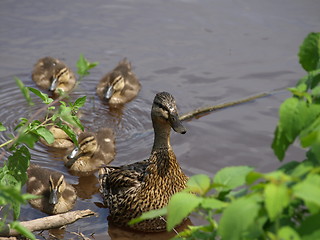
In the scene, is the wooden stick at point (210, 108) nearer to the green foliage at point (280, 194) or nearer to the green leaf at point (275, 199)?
the green foliage at point (280, 194)

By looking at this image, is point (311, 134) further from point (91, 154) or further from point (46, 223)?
point (91, 154)

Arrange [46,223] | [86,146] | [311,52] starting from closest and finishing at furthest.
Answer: [311,52] → [46,223] → [86,146]

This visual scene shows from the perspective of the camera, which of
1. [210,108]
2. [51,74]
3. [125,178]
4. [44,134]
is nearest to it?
[44,134]

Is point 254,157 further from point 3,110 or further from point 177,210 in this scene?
point 177,210

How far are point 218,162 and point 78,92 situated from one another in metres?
2.13

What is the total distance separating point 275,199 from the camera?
5.22 ft

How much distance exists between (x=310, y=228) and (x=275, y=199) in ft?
0.60

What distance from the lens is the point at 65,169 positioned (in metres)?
5.68

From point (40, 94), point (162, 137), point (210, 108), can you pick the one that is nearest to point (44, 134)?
point (40, 94)

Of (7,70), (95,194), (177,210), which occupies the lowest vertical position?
(95,194)

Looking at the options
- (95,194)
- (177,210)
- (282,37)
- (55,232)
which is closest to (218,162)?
(95,194)

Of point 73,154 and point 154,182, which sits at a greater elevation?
point 154,182

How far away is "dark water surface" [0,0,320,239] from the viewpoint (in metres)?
5.77

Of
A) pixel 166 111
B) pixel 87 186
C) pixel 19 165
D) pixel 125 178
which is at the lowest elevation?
pixel 87 186
